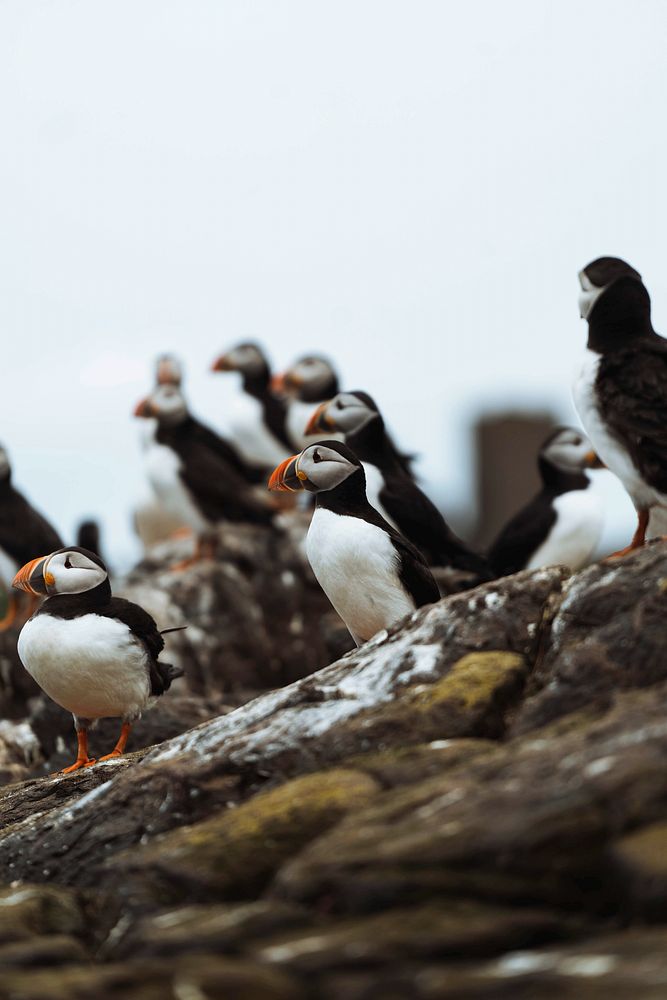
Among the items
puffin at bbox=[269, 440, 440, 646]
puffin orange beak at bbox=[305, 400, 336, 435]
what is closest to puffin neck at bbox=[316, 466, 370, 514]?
puffin at bbox=[269, 440, 440, 646]

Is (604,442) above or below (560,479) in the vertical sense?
above

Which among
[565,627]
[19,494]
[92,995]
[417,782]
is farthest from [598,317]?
[19,494]

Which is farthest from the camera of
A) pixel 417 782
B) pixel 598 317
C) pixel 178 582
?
pixel 178 582

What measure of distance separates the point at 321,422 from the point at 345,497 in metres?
2.38

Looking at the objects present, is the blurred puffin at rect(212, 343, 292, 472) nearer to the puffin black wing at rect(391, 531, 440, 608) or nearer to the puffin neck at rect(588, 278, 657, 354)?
the puffin black wing at rect(391, 531, 440, 608)

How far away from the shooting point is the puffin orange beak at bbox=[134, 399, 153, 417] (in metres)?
12.9

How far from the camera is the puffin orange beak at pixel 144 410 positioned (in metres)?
12.9

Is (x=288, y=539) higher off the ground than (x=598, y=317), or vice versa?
(x=598, y=317)

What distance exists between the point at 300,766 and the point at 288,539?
8.57 metres

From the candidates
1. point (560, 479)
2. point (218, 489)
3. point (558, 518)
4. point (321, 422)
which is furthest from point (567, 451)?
point (218, 489)

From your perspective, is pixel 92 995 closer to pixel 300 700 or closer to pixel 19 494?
pixel 300 700

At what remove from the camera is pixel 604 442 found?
576 centimetres

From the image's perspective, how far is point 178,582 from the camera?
12492 mm

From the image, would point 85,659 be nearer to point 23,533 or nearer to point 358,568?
point 358,568
